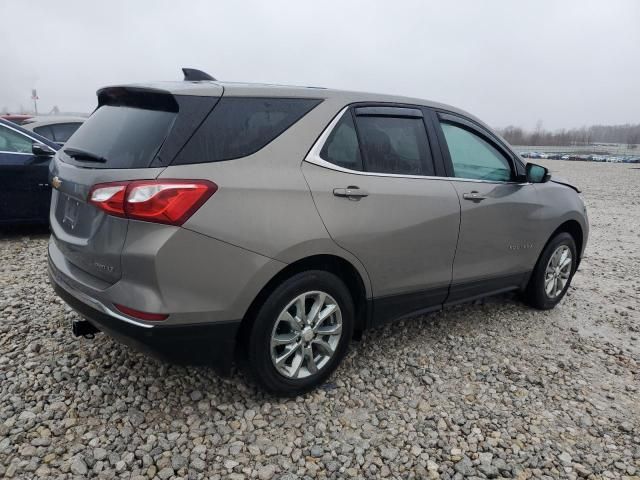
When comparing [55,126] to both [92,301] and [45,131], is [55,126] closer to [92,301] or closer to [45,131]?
[45,131]

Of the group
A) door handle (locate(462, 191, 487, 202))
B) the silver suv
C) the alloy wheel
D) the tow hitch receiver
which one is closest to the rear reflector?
the silver suv

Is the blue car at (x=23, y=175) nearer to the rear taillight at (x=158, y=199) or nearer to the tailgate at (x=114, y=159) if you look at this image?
the tailgate at (x=114, y=159)

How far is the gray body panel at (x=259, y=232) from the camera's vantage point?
229 centimetres

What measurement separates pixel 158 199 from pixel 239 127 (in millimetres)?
566

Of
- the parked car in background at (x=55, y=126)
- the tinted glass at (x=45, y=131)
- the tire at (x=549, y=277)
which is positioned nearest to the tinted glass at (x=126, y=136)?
the tire at (x=549, y=277)

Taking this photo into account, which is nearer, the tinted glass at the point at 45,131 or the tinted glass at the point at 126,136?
the tinted glass at the point at 126,136

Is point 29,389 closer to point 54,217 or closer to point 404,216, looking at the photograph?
point 54,217

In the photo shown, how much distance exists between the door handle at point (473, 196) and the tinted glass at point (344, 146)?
3.03 ft

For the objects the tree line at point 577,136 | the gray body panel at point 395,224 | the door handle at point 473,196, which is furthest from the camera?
the tree line at point 577,136

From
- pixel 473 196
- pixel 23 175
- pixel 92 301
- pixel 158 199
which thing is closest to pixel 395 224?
pixel 473 196

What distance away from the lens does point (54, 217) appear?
9.61 ft

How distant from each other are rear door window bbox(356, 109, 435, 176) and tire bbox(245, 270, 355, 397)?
0.78 metres

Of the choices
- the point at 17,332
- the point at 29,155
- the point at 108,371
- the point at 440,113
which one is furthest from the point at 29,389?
the point at 29,155

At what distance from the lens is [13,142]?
19.5 feet
